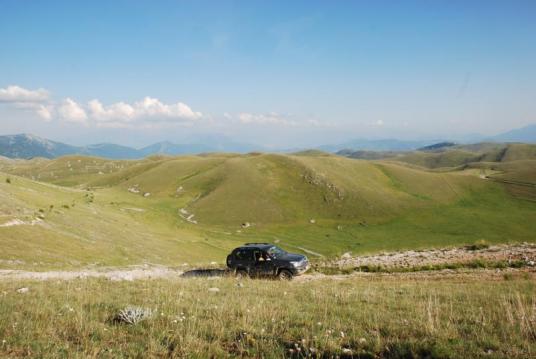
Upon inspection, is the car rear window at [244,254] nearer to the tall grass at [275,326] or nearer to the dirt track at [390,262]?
the dirt track at [390,262]

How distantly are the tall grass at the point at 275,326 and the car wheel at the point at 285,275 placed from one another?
9.06 meters

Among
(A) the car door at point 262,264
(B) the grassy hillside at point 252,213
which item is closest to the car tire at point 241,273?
(A) the car door at point 262,264

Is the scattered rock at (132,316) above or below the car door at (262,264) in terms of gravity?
above

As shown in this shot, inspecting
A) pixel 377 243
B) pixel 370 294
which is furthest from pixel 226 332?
pixel 377 243

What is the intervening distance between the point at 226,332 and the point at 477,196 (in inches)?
4706

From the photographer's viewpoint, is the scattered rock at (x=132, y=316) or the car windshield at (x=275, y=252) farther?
the car windshield at (x=275, y=252)

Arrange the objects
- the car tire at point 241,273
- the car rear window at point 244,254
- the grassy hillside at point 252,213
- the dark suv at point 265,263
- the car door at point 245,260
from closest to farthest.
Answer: the dark suv at point 265,263
the car tire at point 241,273
the car door at point 245,260
the car rear window at point 244,254
the grassy hillside at point 252,213

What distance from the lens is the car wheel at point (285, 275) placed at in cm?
2266

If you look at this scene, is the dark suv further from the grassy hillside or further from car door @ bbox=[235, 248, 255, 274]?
the grassy hillside

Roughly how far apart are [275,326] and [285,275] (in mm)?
14169

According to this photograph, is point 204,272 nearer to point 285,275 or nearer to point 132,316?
point 285,275

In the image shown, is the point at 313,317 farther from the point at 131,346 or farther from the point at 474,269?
the point at 474,269

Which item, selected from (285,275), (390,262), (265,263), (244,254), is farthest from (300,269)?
(390,262)

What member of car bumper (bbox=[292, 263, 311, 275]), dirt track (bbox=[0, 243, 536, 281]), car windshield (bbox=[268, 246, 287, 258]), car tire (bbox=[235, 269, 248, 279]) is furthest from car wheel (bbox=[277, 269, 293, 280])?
A: car tire (bbox=[235, 269, 248, 279])
